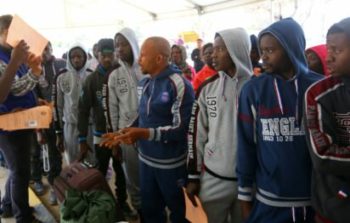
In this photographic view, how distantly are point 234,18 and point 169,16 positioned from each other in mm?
2768

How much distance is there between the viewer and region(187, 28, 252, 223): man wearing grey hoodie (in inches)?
67.8

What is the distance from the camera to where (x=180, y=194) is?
86.2 inches

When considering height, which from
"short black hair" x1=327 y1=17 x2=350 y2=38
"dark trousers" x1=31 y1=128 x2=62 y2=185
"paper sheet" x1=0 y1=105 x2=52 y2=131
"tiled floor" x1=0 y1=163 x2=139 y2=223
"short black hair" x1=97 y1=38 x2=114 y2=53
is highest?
"short black hair" x1=97 y1=38 x2=114 y2=53

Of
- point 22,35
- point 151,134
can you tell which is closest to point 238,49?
point 151,134

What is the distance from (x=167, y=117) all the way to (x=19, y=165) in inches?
44.5

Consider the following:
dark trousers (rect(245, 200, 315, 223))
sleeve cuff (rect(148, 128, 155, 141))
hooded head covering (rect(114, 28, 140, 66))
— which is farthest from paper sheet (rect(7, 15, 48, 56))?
dark trousers (rect(245, 200, 315, 223))

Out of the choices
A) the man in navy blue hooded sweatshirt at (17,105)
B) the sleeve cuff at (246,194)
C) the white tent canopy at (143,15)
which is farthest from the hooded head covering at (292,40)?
the white tent canopy at (143,15)

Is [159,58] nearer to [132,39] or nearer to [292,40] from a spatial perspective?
[132,39]

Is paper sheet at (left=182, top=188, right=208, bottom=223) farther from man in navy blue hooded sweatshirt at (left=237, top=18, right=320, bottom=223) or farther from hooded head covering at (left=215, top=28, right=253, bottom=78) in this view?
hooded head covering at (left=215, top=28, right=253, bottom=78)

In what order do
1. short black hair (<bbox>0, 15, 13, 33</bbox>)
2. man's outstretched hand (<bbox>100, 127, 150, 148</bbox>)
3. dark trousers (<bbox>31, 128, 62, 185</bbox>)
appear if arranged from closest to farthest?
1. man's outstretched hand (<bbox>100, 127, 150, 148</bbox>)
2. short black hair (<bbox>0, 15, 13, 33</bbox>)
3. dark trousers (<bbox>31, 128, 62, 185</bbox>)

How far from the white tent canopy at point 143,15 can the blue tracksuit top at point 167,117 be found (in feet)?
13.5

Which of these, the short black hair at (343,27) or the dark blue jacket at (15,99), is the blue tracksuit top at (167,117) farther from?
the short black hair at (343,27)

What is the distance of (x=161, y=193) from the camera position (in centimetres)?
227

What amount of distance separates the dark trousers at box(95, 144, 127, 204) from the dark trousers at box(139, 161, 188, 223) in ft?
2.43
